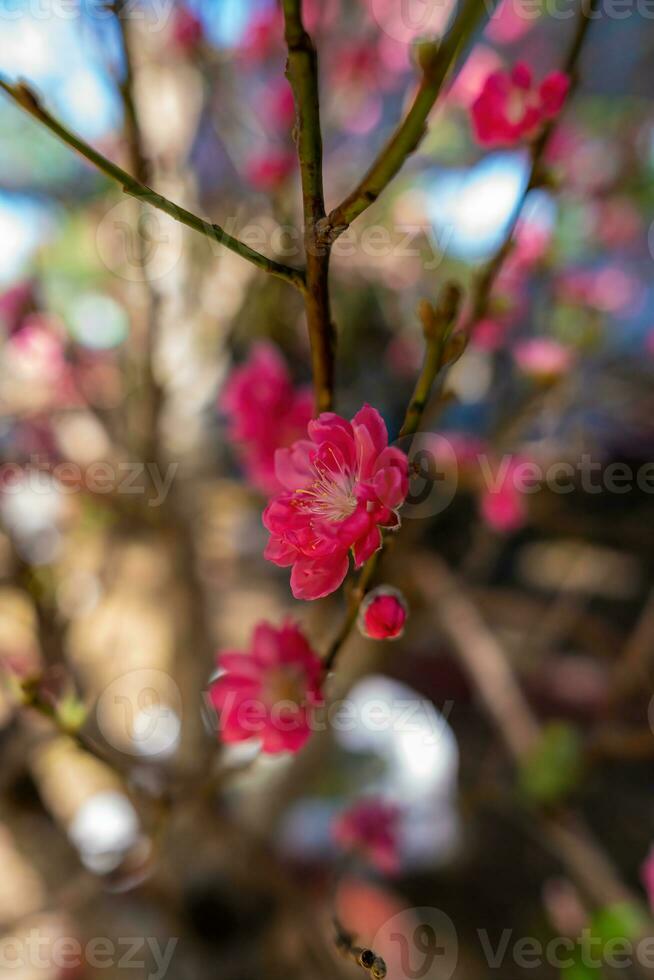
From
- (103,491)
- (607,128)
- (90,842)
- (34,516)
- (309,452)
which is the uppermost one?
(607,128)

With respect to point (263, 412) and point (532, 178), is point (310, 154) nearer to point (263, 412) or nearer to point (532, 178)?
point (532, 178)

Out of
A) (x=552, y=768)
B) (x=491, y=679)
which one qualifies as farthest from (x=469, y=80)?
(x=552, y=768)

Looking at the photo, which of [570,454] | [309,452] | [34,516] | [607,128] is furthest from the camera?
[607,128]

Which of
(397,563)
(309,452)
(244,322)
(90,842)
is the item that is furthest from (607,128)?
(90,842)

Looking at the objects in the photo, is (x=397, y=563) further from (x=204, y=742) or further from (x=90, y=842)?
(x=90, y=842)

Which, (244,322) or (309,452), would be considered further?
(244,322)


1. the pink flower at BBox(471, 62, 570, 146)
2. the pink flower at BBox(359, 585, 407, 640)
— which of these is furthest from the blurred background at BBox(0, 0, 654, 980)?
the pink flower at BBox(359, 585, 407, 640)

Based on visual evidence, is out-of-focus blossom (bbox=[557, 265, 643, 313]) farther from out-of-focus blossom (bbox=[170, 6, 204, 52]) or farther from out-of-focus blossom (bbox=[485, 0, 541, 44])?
out-of-focus blossom (bbox=[170, 6, 204, 52])

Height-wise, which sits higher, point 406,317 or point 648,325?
point 648,325
